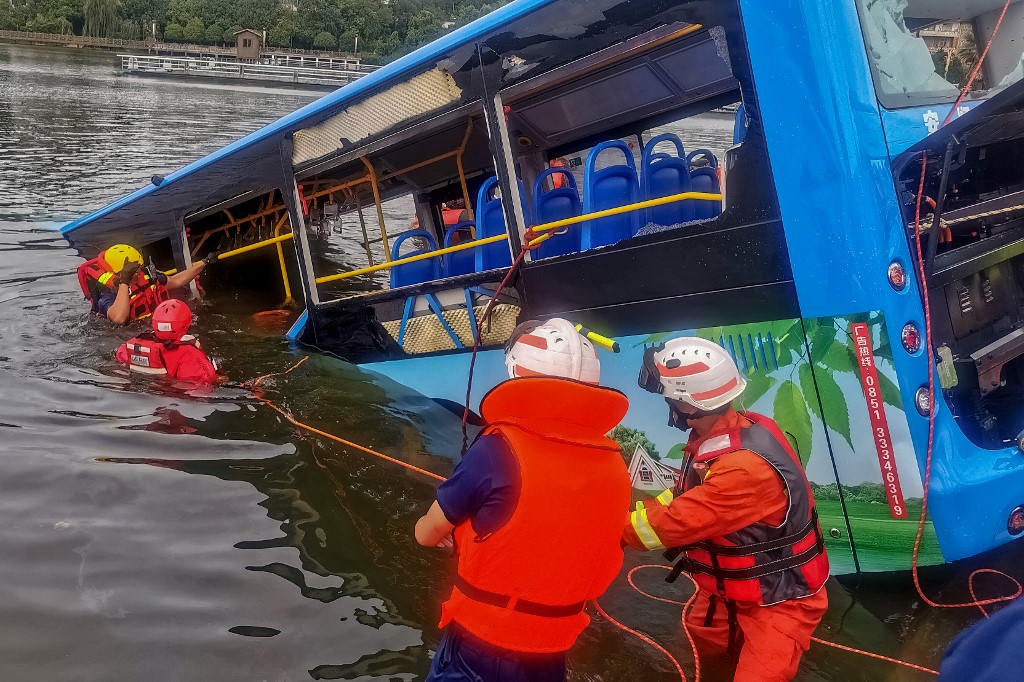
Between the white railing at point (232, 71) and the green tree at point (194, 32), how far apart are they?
105ft

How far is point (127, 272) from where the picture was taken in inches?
343

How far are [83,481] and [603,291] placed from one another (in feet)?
11.3

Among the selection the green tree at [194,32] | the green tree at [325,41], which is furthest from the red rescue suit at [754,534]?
the green tree at [194,32]

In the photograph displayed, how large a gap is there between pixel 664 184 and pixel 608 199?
0.66 metres

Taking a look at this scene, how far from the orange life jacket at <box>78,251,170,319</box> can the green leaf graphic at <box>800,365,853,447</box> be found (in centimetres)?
732

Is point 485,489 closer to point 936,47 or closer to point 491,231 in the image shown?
point 491,231

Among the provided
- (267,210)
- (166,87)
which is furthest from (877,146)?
(166,87)

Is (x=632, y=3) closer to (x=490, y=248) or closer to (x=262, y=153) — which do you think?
(x=490, y=248)

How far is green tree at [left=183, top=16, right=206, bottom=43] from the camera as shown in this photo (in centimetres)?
8631

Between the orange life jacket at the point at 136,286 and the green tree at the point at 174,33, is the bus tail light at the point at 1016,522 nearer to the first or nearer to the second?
the orange life jacket at the point at 136,286

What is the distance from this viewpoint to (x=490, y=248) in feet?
19.0

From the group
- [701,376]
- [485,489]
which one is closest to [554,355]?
[485,489]

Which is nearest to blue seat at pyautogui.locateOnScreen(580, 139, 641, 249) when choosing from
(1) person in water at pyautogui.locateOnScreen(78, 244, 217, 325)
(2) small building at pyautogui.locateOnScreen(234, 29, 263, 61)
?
(1) person in water at pyautogui.locateOnScreen(78, 244, 217, 325)

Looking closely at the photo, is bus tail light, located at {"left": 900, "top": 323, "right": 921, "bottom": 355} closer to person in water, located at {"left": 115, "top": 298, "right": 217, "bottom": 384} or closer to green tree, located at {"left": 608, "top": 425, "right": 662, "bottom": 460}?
green tree, located at {"left": 608, "top": 425, "right": 662, "bottom": 460}
